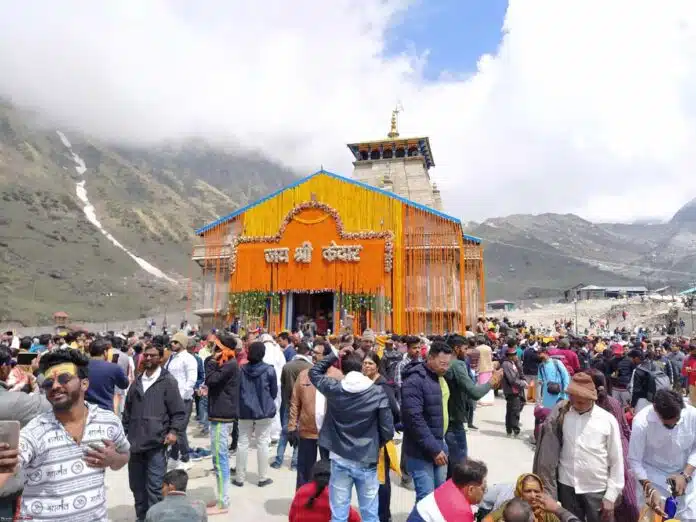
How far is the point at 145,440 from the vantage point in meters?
4.44

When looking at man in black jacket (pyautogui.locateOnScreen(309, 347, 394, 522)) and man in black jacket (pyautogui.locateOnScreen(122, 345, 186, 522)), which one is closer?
man in black jacket (pyautogui.locateOnScreen(309, 347, 394, 522))

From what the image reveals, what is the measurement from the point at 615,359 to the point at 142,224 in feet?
253

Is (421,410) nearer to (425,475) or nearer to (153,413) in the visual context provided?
(425,475)

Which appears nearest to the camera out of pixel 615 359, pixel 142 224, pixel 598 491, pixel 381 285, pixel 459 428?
pixel 598 491

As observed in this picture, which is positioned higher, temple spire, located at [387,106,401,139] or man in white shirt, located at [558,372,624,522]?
temple spire, located at [387,106,401,139]

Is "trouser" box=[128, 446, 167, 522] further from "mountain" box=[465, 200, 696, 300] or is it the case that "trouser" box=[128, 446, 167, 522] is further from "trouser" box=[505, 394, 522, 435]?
"mountain" box=[465, 200, 696, 300]

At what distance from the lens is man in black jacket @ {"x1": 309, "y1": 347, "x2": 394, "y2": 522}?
13.3ft

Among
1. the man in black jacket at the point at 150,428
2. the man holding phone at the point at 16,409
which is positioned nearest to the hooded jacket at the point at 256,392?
the man in black jacket at the point at 150,428

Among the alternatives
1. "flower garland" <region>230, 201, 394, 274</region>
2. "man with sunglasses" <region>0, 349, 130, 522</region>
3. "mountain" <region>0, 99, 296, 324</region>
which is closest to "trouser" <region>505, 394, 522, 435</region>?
"man with sunglasses" <region>0, 349, 130, 522</region>

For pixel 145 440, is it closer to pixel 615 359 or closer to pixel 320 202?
pixel 615 359

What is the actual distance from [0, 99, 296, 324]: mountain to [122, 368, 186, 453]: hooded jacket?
3053cm

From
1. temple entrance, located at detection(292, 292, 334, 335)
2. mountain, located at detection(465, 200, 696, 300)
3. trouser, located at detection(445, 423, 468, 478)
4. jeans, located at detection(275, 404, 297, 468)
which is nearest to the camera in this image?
trouser, located at detection(445, 423, 468, 478)

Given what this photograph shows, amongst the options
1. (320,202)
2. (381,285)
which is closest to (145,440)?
(381,285)

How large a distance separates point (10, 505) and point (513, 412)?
7.84 metres
